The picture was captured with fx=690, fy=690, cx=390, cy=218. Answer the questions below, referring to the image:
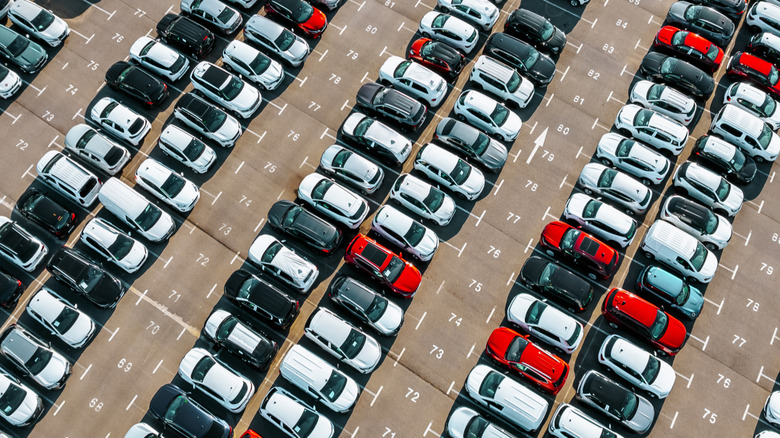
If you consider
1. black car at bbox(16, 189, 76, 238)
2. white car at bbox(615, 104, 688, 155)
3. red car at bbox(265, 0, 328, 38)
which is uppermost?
white car at bbox(615, 104, 688, 155)

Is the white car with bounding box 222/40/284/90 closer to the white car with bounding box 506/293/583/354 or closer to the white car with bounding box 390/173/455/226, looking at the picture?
the white car with bounding box 390/173/455/226

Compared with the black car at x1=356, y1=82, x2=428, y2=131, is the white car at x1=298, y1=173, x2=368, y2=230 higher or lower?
lower

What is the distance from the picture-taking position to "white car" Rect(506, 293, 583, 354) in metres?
39.7

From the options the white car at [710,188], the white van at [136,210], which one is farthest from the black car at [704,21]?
the white van at [136,210]

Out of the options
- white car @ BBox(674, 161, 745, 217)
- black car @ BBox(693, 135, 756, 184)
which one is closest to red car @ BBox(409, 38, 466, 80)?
white car @ BBox(674, 161, 745, 217)


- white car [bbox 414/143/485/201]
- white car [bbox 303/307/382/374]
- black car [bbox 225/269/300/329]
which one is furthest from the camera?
white car [bbox 414/143/485/201]

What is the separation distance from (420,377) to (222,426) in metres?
11.4

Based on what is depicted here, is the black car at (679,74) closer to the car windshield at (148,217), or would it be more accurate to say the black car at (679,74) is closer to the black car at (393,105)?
the black car at (393,105)

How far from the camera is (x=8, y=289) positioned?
1564 inches

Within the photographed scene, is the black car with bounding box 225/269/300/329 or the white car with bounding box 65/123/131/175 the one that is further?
the white car with bounding box 65/123/131/175

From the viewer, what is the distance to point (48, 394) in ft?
127

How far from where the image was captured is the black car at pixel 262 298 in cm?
3959

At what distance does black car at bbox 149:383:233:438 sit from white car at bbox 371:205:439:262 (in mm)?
14330

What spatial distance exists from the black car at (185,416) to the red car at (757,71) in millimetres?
41700
